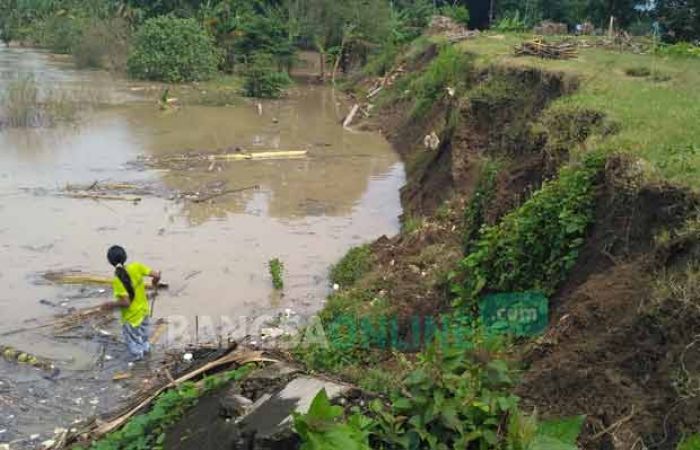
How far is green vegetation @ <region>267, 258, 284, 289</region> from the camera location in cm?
1041

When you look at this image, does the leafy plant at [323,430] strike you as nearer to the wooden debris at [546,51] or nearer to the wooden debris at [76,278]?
the wooden debris at [76,278]

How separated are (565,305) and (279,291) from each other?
5.26 meters

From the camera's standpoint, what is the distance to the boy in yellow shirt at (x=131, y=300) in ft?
26.1

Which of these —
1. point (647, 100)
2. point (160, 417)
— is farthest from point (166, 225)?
point (160, 417)

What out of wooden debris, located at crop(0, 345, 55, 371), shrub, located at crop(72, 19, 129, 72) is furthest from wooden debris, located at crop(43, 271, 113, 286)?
shrub, located at crop(72, 19, 129, 72)

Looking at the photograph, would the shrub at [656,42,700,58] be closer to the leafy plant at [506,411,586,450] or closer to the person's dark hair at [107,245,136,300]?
the person's dark hair at [107,245,136,300]

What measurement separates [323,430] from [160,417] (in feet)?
6.26

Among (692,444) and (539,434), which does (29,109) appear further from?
(692,444)

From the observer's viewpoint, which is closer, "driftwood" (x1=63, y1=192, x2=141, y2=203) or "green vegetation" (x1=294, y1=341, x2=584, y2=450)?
"green vegetation" (x1=294, y1=341, x2=584, y2=450)

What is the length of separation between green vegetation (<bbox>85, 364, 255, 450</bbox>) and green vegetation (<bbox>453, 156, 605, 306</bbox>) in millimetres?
2639

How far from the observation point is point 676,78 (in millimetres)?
11859

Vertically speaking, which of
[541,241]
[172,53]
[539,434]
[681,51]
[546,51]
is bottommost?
[539,434]

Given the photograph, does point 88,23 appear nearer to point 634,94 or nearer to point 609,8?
point 609,8

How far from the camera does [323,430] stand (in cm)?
367
